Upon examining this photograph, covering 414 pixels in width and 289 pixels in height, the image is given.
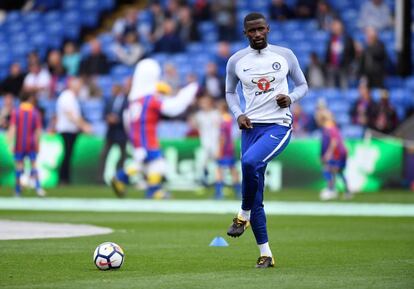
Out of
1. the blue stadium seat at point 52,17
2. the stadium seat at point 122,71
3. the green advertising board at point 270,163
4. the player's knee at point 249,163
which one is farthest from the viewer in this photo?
the blue stadium seat at point 52,17

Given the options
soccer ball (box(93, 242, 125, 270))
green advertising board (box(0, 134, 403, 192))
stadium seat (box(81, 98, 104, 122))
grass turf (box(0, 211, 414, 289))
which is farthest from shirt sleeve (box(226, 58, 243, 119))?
stadium seat (box(81, 98, 104, 122))

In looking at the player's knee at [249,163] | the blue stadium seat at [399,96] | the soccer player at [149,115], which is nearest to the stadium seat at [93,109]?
the blue stadium seat at [399,96]

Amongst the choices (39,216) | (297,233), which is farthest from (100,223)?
(297,233)

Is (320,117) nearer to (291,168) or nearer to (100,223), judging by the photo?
(291,168)

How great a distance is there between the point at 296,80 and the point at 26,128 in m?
14.3

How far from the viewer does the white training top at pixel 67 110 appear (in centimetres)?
2856

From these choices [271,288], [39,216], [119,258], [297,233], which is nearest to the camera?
[271,288]

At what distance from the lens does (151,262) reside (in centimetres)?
1060

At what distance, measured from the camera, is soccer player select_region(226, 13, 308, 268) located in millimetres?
10109

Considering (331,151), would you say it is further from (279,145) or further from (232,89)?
(279,145)

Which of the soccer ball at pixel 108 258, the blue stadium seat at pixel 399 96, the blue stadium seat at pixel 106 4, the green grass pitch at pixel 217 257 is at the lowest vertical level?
the green grass pitch at pixel 217 257

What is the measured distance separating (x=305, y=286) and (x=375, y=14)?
23.3 metres

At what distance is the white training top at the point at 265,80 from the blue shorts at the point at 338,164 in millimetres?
14870

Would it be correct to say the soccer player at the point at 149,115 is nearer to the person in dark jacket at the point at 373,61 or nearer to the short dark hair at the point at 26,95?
the short dark hair at the point at 26,95
